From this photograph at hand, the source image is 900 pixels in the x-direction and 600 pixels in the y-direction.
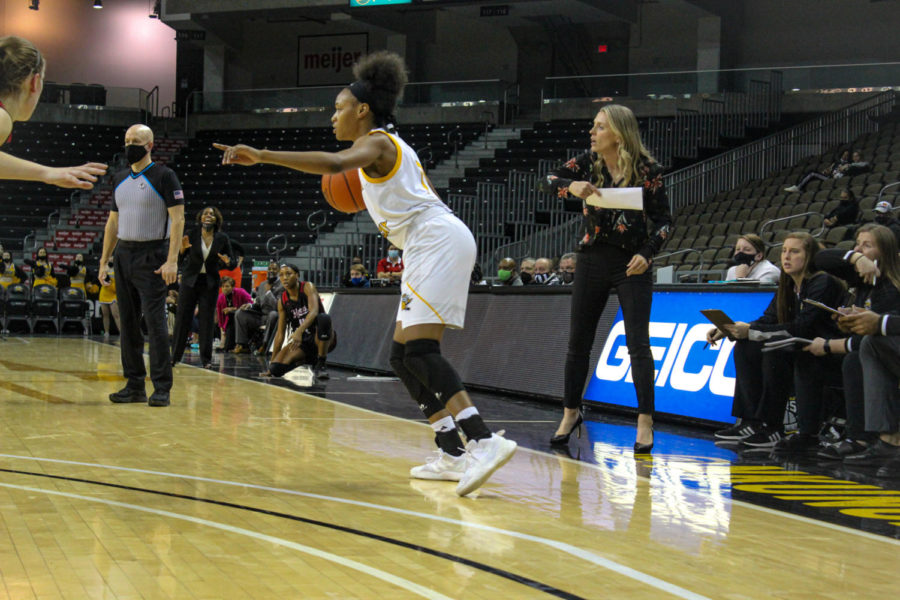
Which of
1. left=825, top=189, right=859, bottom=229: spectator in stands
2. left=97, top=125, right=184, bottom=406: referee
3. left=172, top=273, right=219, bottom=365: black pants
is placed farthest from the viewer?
left=825, top=189, right=859, bottom=229: spectator in stands

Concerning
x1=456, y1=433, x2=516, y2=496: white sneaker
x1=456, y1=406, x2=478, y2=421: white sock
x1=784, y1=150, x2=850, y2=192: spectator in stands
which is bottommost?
x1=456, y1=433, x2=516, y2=496: white sneaker

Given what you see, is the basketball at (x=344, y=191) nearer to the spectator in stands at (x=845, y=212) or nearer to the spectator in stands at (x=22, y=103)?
the spectator in stands at (x=22, y=103)

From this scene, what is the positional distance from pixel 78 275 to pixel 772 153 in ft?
46.5

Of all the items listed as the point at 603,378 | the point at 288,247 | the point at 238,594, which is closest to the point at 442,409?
the point at 238,594

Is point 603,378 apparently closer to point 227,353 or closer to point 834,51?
point 227,353

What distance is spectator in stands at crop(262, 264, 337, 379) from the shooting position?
9523 mm

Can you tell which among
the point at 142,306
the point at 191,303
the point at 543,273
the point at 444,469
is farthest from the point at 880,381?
the point at 543,273

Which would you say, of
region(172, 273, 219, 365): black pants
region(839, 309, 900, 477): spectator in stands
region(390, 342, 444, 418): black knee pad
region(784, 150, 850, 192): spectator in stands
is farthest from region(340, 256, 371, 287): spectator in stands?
region(390, 342, 444, 418): black knee pad

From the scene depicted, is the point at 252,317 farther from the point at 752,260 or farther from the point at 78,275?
the point at 752,260

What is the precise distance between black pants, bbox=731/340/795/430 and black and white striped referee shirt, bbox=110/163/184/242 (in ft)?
12.3

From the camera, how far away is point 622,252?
5.24m

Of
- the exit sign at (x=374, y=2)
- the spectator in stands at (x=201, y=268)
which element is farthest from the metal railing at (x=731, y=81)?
the spectator in stands at (x=201, y=268)

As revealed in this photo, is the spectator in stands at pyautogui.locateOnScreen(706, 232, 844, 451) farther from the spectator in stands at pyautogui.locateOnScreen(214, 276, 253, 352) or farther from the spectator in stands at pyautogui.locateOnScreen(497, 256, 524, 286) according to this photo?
the spectator in stands at pyautogui.locateOnScreen(214, 276, 253, 352)

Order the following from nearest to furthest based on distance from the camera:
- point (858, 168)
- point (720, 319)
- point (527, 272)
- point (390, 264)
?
1. point (720, 319)
2. point (527, 272)
3. point (858, 168)
4. point (390, 264)
